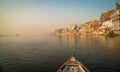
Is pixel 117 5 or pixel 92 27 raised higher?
pixel 117 5

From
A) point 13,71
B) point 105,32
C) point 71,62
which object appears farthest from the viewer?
point 105,32

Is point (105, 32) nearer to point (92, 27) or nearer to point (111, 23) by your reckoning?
point (111, 23)

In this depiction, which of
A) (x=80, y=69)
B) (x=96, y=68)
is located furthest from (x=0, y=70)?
(x=96, y=68)

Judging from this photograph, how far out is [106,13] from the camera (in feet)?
583

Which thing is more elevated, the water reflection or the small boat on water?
the small boat on water

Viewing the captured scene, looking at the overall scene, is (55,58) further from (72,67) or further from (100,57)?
(72,67)

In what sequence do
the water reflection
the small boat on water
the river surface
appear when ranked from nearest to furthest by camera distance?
the small boat on water, the water reflection, the river surface

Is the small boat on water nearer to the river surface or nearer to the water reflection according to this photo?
the river surface

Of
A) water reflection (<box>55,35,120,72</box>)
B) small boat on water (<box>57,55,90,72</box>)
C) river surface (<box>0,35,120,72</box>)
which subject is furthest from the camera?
river surface (<box>0,35,120,72</box>)

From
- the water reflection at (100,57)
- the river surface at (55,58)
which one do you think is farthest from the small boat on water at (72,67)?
the water reflection at (100,57)

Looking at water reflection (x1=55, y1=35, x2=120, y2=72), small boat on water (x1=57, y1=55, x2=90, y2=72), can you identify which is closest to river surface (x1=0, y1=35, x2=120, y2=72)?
water reflection (x1=55, y1=35, x2=120, y2=72)

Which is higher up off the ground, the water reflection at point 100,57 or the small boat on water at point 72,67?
the small boat on water at point 72,67

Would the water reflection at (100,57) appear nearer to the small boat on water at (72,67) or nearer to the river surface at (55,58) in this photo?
the river surface at (55,58)

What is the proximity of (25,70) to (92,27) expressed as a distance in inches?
6433
